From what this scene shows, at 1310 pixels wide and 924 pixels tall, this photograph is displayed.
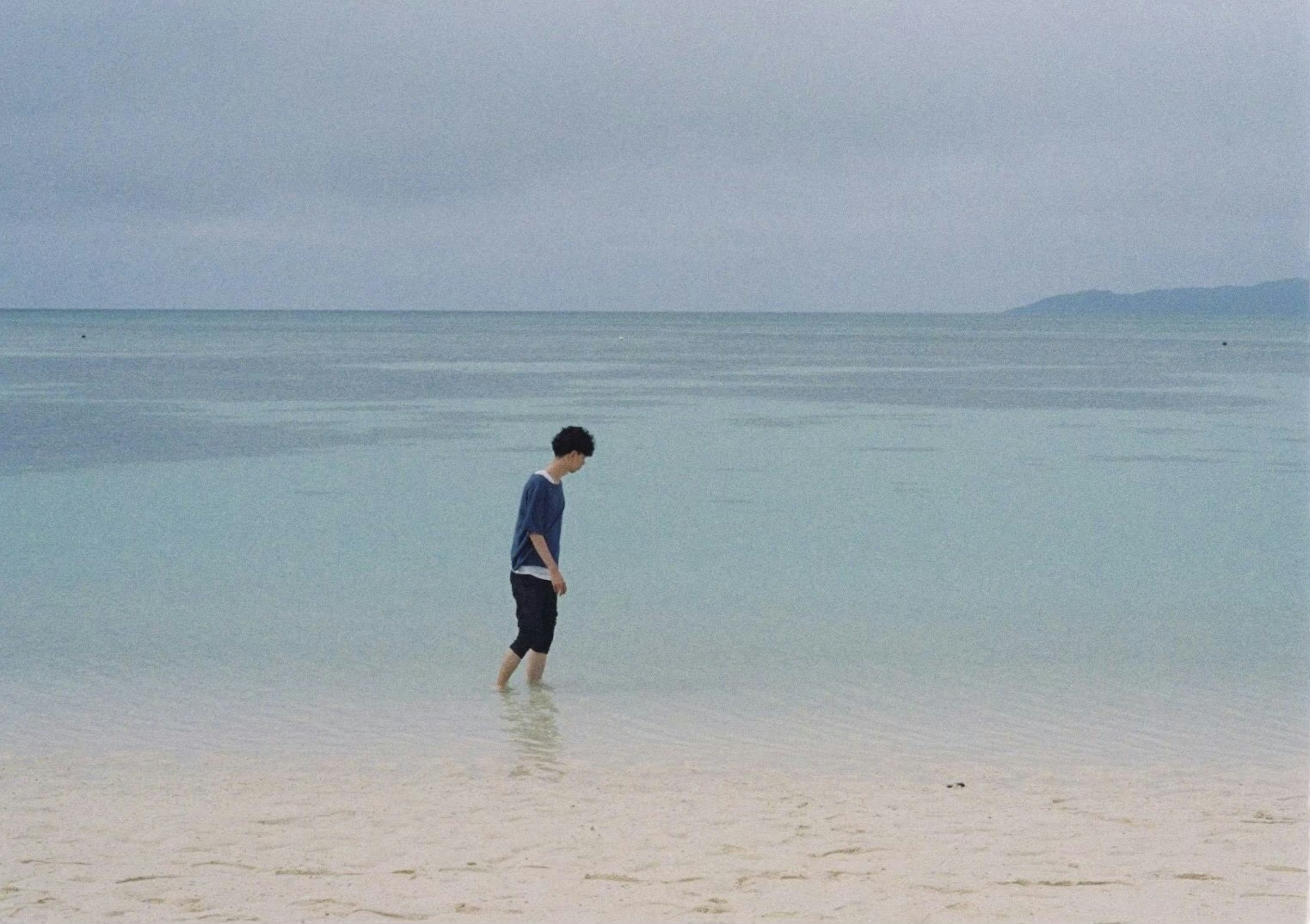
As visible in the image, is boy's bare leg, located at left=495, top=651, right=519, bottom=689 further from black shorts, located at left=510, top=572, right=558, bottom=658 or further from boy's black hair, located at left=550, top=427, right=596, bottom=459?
boy's black hair, located at left=550, top=427, right=596, bottom=459

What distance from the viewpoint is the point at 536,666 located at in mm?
9930

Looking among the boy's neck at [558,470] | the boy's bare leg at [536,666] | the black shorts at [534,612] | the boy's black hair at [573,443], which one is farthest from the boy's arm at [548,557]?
the boy's bare leg at [536,666]

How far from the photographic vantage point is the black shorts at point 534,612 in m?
9.48

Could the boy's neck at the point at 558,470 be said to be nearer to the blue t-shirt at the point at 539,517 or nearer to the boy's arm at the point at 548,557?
the blue t-shirt at the point at 539,517

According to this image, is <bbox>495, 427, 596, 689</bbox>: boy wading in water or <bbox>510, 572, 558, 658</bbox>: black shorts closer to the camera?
<bbox>495, 427, 596, 689</bbox>: boy wading in water

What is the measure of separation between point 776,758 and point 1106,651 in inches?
161

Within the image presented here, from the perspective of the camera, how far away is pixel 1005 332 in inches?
6939

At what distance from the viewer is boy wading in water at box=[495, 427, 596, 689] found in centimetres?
914

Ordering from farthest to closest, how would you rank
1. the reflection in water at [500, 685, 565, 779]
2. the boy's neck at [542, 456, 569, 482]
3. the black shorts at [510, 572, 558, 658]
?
the black shorts at [510, 572, 558, 658]
the boy's neck at [542, 456, 569, 482]
the reflection in water at [500, 685, 565, 779]

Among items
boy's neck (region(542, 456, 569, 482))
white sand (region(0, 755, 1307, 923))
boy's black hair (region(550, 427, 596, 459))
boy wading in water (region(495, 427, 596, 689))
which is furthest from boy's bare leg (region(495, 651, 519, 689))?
white sand (region(0, 755, 1307, 923))

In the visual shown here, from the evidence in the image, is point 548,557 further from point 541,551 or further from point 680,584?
point 680,584

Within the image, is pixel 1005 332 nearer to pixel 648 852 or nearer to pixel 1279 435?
pixel 1279 435

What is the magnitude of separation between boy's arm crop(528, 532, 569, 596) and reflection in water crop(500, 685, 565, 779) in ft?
2.63

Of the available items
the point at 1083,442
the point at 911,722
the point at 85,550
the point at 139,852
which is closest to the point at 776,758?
the point at 911,722
